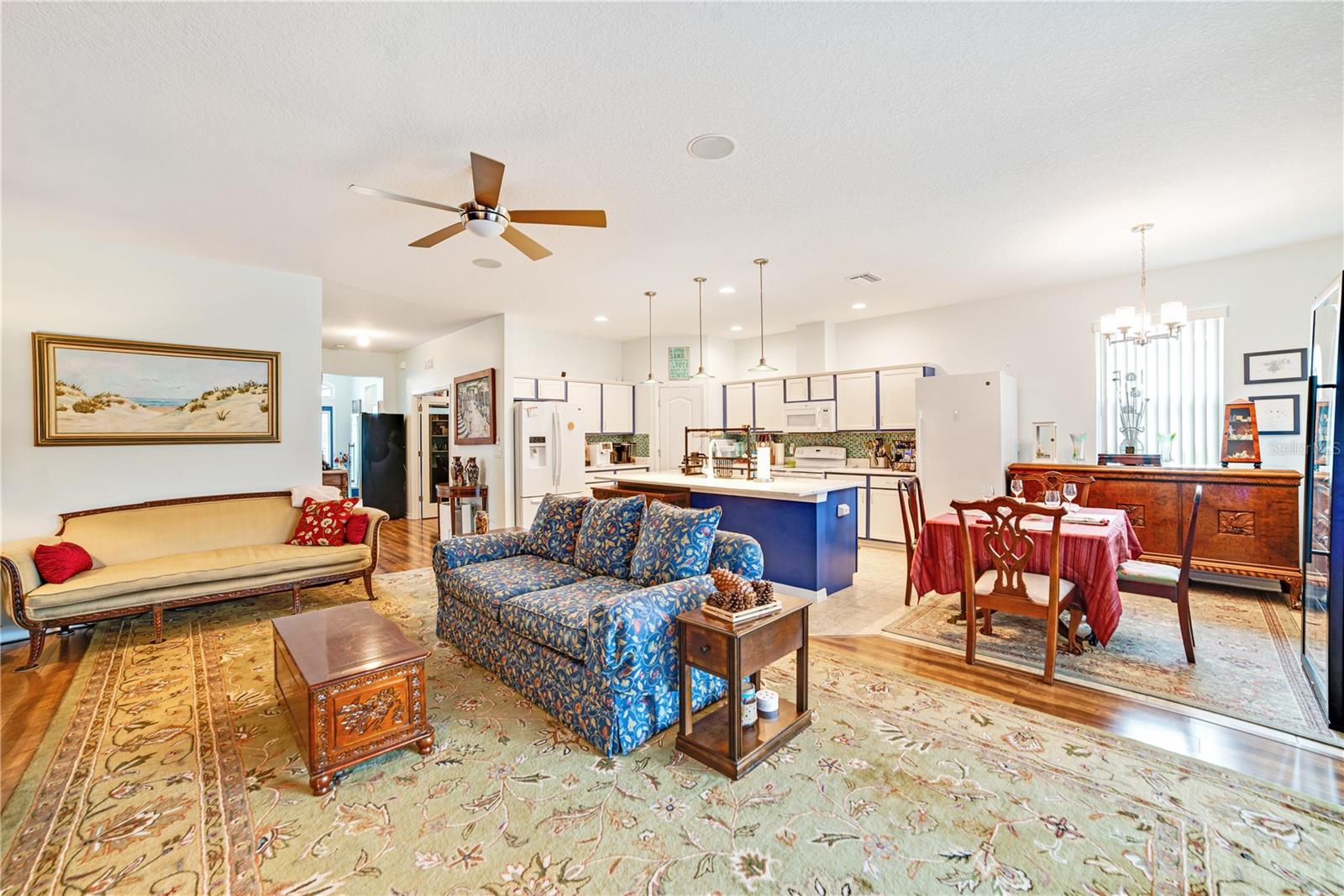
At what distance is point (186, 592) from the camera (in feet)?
12.0

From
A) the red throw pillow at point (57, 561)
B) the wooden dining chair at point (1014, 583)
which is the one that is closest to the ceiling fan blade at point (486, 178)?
the wooden dining chair at point (1014, 583)

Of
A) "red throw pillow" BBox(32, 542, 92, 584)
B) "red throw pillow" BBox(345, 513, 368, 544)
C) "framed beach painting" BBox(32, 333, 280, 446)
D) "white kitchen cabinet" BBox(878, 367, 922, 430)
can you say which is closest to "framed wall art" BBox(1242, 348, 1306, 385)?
"white kitchen cabinet" BBox(878, 367, 922, 430)

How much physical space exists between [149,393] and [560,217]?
3764 millimetres

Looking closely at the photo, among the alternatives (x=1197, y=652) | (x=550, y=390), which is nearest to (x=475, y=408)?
(x=550, y=390)

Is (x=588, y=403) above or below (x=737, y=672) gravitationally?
above

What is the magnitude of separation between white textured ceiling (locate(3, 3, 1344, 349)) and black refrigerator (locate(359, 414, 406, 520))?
198 inches

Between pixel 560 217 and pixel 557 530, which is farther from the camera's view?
pixel 557 530

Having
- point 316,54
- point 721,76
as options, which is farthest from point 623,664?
point 316,54

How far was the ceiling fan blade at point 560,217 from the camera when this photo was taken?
112 inches

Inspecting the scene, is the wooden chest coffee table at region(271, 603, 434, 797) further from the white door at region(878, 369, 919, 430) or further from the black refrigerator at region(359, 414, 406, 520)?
the black refrigerator at region(359, 414, 406, 520)

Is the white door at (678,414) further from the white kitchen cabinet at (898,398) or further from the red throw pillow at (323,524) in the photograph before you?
the red throw pillow at (323,524)

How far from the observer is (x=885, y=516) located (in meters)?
6.41

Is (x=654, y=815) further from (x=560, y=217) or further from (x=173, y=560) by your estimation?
(x=173, y=560)

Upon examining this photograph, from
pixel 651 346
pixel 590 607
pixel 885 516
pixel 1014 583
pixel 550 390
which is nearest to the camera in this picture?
pixel 590 607
